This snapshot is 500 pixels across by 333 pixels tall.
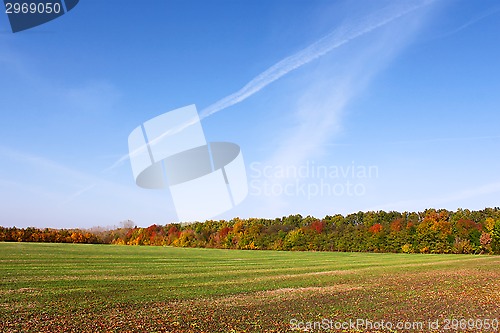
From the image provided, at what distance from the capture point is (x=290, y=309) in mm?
16328

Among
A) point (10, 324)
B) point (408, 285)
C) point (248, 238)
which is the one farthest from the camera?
point (248, 238)

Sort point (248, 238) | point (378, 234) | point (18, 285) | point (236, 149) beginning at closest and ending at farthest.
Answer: point (236, 149), point (18, 285), point (378, 234), point (248, 238)

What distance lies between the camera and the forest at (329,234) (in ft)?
293

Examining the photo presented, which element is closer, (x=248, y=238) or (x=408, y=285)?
(x=408, y=285)

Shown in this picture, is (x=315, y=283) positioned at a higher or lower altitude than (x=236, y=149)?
lower

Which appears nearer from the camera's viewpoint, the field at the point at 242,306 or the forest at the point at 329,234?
the field at the point at 242,306

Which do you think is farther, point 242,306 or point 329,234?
point 329,234

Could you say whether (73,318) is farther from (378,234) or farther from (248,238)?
(248,238)

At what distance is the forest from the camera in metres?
89.3

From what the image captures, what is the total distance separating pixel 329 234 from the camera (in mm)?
103500

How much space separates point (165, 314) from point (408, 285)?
53.9 feet

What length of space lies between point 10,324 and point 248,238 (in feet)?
336

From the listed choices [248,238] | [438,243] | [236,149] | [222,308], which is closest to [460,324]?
[222,308]

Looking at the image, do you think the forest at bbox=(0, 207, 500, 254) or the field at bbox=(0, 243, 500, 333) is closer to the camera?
the field at bbox=(0, 243, 500, 333)
